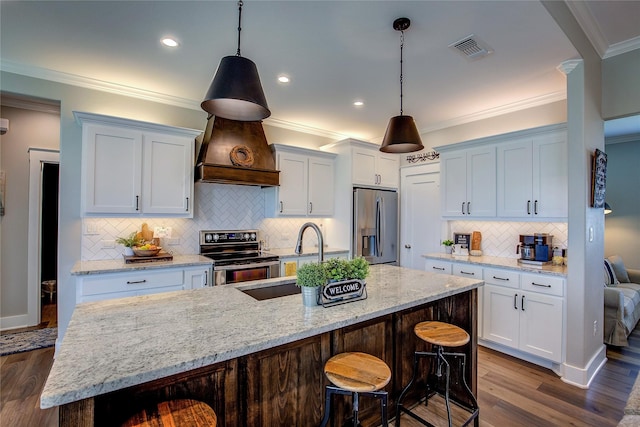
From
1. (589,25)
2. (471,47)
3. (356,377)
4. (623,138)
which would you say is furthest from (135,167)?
(623,138)

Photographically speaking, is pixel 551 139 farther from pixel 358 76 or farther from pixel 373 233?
pixel 373 233

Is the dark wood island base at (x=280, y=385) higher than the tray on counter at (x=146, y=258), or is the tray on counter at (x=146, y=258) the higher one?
the tray on counter at (x=146, y=258)

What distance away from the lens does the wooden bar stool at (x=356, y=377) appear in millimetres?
1345

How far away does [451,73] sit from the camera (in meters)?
2.99

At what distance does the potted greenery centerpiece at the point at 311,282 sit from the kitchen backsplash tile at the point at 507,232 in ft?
10.1

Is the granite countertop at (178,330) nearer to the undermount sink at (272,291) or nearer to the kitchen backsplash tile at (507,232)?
the undermount sink at (272,291)

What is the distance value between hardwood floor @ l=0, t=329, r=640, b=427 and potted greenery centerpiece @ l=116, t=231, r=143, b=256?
4.14 feet

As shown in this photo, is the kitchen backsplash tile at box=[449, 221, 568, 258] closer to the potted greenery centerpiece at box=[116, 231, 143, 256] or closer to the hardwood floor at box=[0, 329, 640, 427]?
the hardwood floor at box=[0, 329, 640, 427]

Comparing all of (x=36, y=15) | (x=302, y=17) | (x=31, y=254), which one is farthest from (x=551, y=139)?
(x=31, y=254)

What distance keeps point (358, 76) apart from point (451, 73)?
2.98 feet

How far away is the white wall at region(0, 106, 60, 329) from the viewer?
3.85 meters

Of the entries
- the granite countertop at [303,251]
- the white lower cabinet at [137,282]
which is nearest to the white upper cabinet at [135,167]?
the white lower cabinet at [137,282]

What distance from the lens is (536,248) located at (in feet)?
10.9

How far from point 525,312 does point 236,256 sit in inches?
125
